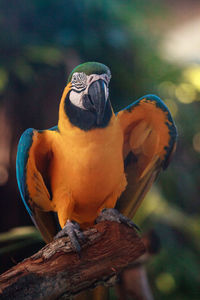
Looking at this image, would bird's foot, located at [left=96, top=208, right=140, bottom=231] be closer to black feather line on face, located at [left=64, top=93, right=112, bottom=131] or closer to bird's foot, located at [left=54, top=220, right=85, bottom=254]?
bird's foot, located at [left=54, top=220, right=85, bottom=254]

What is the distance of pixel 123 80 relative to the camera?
1.05 m

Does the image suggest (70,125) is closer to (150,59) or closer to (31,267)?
(31,267)

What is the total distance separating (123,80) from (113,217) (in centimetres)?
47

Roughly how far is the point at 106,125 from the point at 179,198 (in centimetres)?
59

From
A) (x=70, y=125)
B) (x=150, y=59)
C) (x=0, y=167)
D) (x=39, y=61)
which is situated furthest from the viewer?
(x=150, y=59)

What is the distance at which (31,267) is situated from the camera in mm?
669

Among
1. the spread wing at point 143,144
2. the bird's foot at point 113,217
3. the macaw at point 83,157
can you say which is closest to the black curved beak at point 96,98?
the macaw at point 83,157

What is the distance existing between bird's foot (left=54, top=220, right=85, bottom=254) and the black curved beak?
272 mm

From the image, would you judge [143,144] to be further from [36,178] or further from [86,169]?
[36,178]

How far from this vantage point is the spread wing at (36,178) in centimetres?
77

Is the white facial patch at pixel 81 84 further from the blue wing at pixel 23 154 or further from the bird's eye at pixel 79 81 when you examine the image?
the blue wing at pixel 23 154

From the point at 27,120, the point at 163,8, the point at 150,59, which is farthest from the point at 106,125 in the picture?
the point at 163,8

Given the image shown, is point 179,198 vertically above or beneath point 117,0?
beneath

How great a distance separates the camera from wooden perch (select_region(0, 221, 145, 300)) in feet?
2.14
